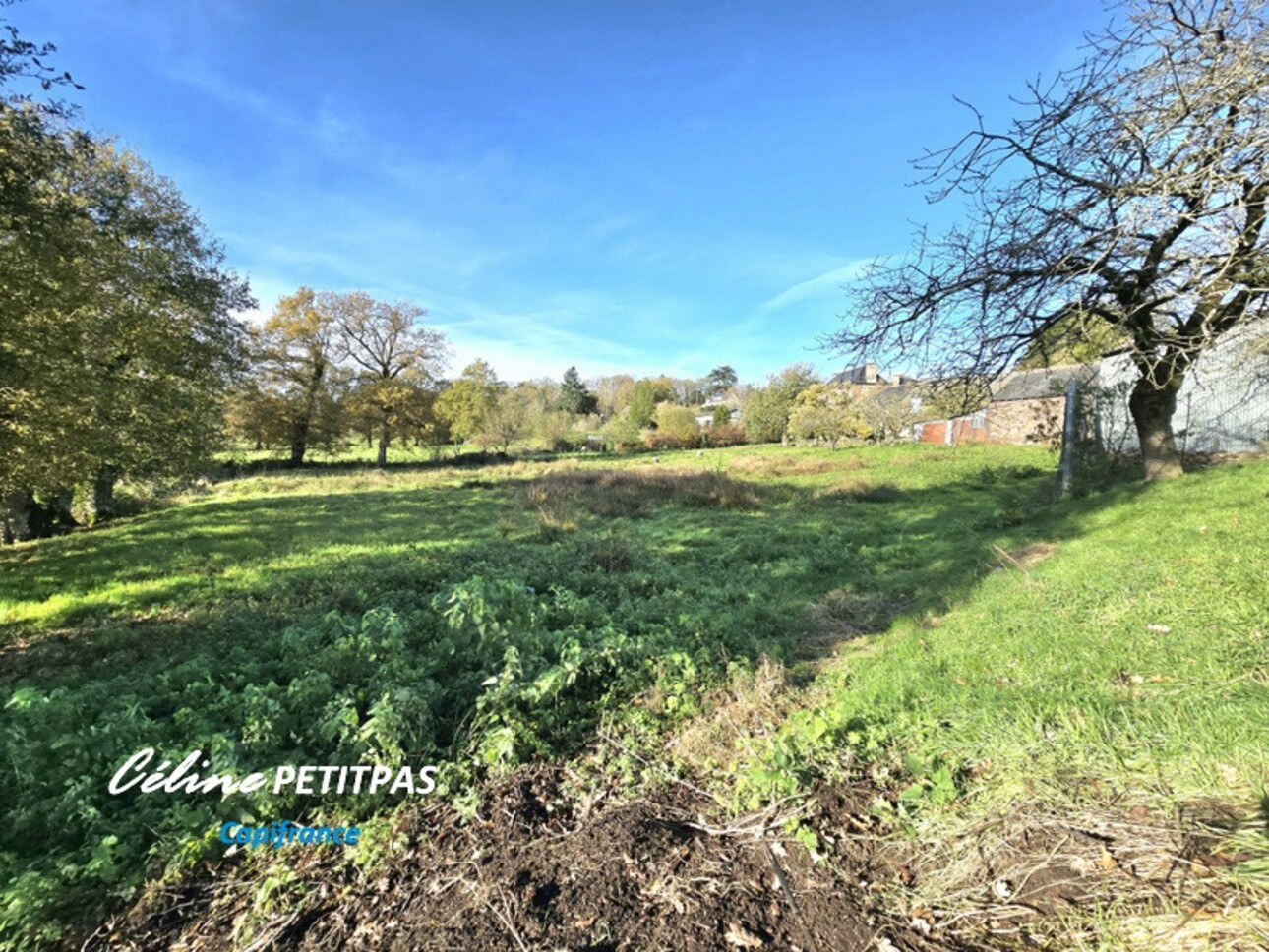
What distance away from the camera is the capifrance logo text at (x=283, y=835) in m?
2.54

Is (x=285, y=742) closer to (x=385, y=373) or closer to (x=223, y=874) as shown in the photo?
(x=223, y=874)

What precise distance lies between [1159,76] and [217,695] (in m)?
9.91

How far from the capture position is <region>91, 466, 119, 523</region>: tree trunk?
1507 centimetres

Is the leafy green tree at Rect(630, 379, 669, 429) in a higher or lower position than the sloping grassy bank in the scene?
higher

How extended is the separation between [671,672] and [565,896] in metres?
2.19

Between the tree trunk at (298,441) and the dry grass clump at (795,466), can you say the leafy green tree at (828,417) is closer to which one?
the dry grass clump at (795,466)

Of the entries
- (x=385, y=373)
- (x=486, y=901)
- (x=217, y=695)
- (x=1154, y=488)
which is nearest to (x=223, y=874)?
(x=486, y=901)

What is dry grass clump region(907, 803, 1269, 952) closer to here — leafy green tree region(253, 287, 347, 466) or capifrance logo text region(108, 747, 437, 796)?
capifrance logo text region(108, 747, 437, 796)

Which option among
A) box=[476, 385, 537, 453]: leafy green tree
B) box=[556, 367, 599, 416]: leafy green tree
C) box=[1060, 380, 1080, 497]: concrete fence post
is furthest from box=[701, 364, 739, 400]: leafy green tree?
box=[1060, 380, 1080, 497]: concrete fence post

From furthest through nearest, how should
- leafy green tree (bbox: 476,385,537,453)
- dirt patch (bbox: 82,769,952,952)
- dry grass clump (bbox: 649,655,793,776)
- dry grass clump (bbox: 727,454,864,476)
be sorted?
leafy green tree (bbox: 476,385,537,453) → dry grass clump (bbox: 727,454,864,476) → dry grass clump (bbox: 649,655,793,776) → dirt patch (bbox: 82,769,952,952)

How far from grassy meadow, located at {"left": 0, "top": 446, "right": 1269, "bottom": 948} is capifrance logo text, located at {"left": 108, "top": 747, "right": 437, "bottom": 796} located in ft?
0.21

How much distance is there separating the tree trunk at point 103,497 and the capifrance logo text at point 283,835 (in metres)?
17.7

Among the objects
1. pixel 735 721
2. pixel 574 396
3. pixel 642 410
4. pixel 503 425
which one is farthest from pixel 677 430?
pixel 735 721

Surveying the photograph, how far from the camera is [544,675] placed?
145 inches
